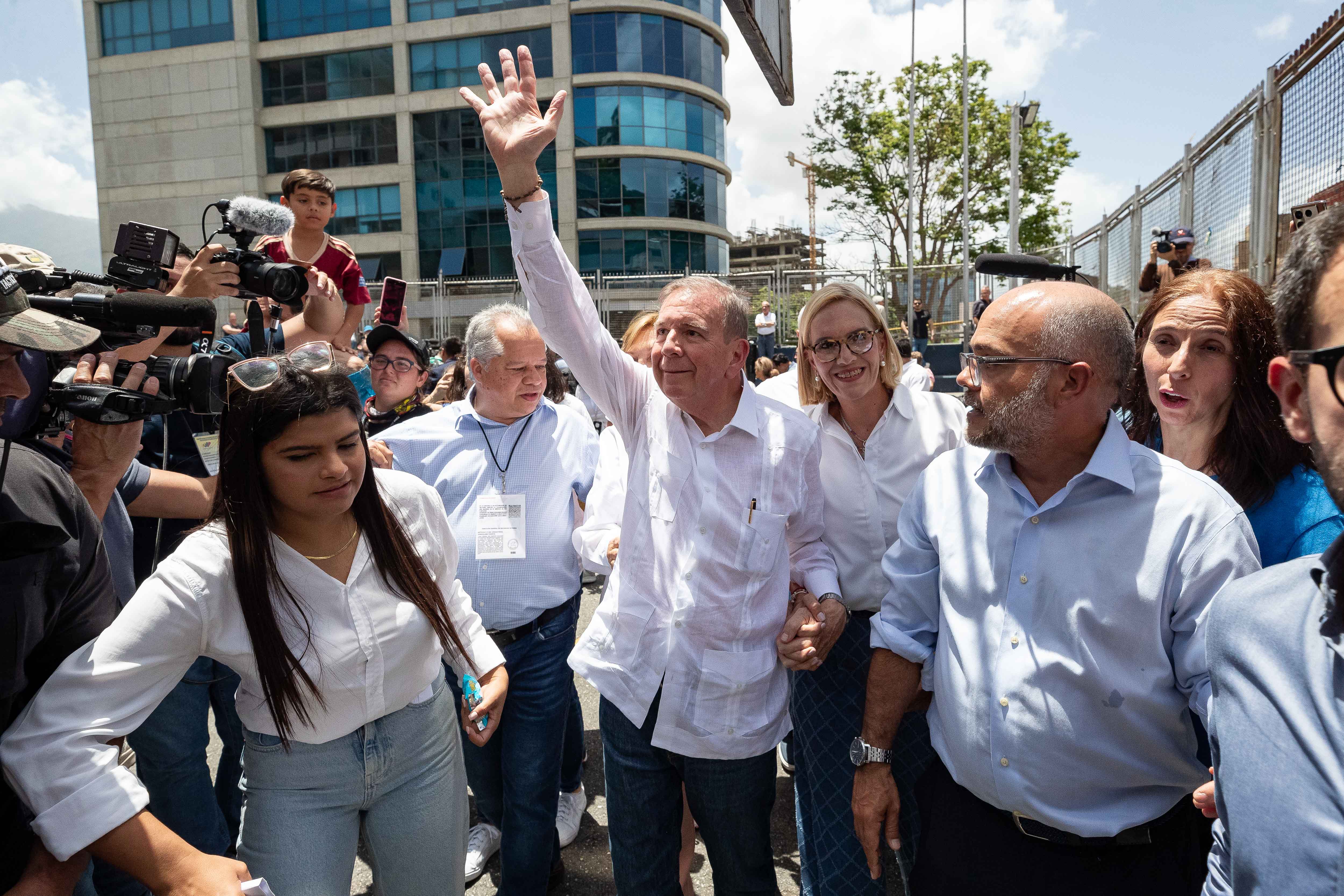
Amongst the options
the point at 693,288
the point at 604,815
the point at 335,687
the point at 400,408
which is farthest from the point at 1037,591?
the point at 400,408

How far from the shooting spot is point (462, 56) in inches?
1409

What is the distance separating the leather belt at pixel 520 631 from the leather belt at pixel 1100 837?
176 centimetres

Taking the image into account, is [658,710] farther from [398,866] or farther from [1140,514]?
[1140,514]

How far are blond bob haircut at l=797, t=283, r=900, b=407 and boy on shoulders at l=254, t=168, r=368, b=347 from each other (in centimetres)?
233

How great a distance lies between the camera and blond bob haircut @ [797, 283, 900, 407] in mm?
2764

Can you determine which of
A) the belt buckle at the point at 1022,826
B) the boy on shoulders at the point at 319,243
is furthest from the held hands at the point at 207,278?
the belt buckle at the point at 1022,826

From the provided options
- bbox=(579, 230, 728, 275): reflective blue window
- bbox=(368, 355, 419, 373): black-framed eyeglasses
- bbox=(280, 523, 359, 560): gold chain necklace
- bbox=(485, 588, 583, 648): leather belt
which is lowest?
bbox=(485, 588, 583, 648): leather belt

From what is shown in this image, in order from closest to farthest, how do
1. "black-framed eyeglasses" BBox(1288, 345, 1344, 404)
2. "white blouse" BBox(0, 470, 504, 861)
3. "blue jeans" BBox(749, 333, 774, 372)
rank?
"black-framed eyeglasses" BBox(1288, 345, 1344, 404)
"white blouse" BBox(0, 470, 504, 861)
"blue jeans" BBox(749, 333, 774, 372)

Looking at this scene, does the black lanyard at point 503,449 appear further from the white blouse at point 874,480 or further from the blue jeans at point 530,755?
the white blouse at point 874,480

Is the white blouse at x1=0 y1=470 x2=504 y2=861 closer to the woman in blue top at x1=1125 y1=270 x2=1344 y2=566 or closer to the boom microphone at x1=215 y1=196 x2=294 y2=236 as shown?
the boom microphone at x1=215 y1=196 x2=294 y2=236

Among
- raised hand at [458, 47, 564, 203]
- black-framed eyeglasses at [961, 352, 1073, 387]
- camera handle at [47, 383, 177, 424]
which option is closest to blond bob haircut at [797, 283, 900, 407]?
black-framed eyeglasses at [961, 352, 1073, 387]

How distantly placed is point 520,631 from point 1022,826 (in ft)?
5.89

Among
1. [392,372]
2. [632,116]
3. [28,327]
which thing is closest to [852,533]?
[28,327]

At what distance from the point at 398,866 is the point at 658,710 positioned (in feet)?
2.57
